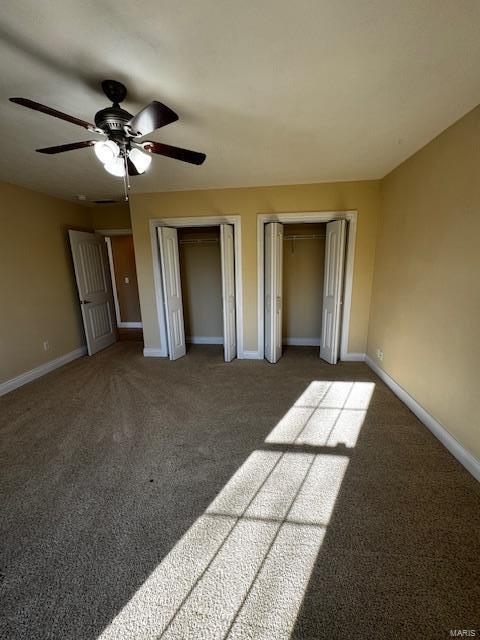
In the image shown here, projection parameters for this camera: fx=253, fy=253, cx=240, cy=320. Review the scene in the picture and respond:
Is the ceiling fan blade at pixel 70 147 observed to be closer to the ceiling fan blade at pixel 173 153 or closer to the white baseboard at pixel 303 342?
the ceiling fan blade at pixel 173 153

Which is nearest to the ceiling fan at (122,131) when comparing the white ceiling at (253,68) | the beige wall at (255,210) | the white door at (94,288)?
the white ceiling at (253,68)

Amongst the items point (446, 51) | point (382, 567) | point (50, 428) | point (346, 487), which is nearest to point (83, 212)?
point (50, 428)

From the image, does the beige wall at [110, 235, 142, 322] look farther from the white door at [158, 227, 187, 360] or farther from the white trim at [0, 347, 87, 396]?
the white door at [158, 227, 187, 360]

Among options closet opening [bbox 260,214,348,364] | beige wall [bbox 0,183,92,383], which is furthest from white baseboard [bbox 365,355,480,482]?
beige wall [bbox 0,183,92,383]

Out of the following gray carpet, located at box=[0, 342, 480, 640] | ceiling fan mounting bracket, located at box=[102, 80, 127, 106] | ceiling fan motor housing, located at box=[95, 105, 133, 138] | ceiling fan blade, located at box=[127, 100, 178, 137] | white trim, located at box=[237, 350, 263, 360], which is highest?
ceiling fan mounting bracket, located at box=[102, 80, 127, 106]

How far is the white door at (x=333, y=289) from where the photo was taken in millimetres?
3482

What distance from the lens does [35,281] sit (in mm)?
3539

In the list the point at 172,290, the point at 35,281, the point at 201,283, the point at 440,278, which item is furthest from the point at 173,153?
the point at 35,281

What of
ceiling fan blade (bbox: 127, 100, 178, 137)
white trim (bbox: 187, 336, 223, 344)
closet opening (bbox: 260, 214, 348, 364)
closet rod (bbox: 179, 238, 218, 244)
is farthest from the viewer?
white trim (bbox: 187, 336, 223, 344)

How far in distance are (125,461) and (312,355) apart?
300cm

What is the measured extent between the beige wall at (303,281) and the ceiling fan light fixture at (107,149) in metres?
3.08

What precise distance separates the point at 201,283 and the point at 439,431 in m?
3.80

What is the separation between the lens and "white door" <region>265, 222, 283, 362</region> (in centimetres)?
351

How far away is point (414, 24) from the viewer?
1165 millimetres
